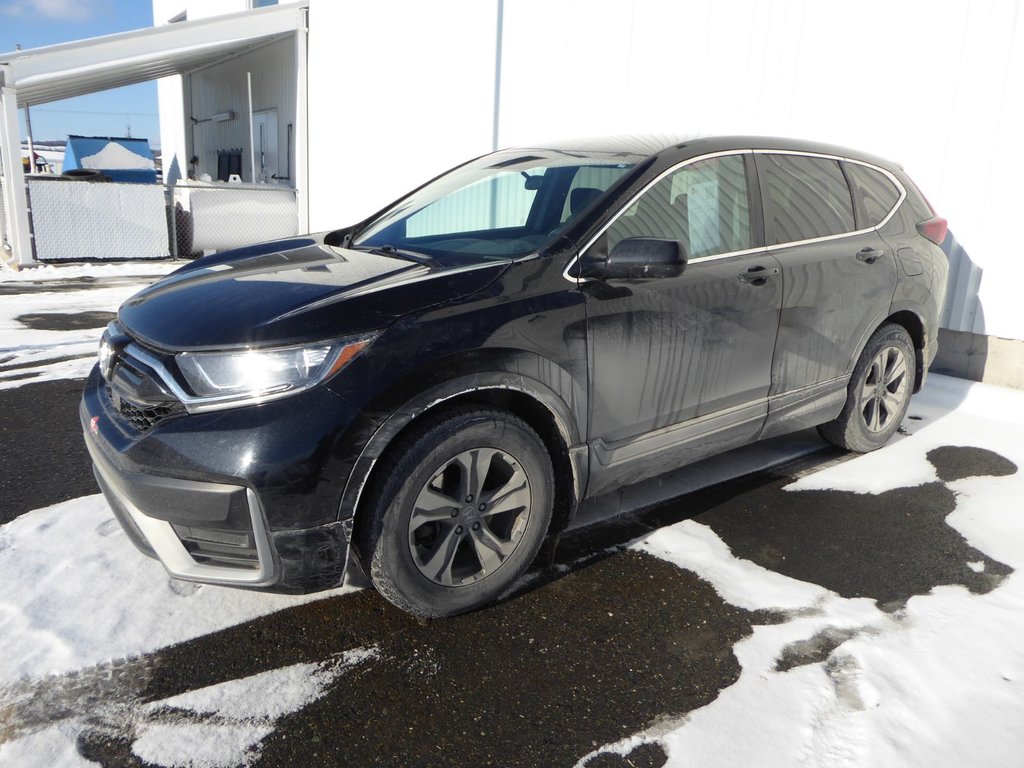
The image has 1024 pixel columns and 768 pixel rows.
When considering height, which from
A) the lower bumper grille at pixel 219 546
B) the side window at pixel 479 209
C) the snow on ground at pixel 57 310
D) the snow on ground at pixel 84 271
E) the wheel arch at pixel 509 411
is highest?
the side window at pixel 479 209

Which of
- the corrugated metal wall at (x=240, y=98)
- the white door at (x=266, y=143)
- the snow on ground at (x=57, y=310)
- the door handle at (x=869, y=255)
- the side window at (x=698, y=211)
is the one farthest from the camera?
the white door at (x=266, y=143)

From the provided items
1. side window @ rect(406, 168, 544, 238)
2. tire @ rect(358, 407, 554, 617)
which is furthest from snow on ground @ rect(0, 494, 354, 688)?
side window @ rect(406, 168, 544, 238)

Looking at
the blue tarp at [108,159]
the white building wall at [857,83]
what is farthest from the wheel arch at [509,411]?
the blue tarp at [108,159]

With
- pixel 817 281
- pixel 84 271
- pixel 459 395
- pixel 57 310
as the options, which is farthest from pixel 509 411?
pixel 84 271

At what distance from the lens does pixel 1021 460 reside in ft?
14.8

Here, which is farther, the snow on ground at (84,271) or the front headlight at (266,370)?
the snow on ground at (84,271)

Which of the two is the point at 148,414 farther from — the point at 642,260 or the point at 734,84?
the point at 734,84

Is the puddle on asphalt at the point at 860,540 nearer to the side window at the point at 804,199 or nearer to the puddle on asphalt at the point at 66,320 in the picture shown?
the side window at the point at 804,199

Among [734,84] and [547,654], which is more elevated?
[734,84]

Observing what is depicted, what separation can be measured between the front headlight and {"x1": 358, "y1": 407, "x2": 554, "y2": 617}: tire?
34 centimetres

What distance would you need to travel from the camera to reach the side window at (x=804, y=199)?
3.65 m

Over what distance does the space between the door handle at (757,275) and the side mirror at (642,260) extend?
599 millimetres

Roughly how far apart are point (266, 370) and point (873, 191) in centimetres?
340

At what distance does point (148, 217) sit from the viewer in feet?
41.3
